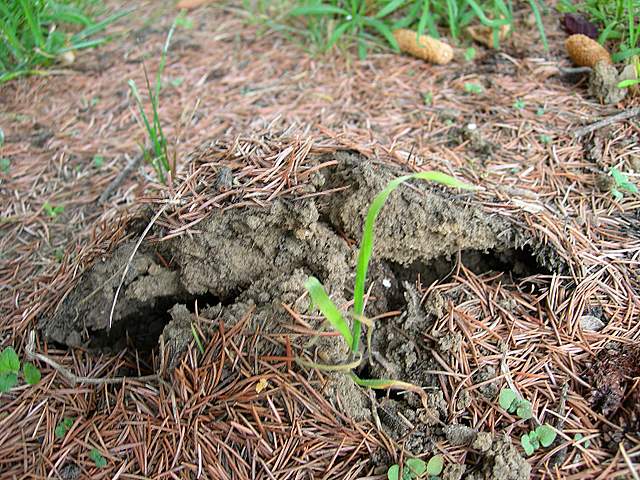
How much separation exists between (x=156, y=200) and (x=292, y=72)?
1.45 metres

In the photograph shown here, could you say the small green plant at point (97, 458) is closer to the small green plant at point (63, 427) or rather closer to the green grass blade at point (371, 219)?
the small green plant at point (63, 427)

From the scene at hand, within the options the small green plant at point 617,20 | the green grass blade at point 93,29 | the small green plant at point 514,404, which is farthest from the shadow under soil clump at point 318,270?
the green grass blade at point 93,29

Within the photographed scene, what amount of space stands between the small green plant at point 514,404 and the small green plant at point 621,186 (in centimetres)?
94

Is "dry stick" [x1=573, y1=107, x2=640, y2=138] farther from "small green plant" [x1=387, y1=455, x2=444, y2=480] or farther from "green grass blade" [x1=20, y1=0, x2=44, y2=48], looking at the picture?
"green grass blade" [x1=20, y1=0, x2=44, y2=48]

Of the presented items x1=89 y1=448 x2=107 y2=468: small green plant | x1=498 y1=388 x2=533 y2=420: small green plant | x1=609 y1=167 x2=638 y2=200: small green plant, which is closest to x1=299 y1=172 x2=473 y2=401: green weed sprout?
x1=498 y1=388 x2=533 y2=420: small green plant

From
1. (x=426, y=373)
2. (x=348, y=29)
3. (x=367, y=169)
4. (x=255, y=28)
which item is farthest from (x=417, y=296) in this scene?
(x=255, y=28)

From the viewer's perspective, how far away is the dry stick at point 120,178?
7.61 ft

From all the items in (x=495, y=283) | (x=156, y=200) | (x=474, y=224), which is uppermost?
(x=156, y=200)

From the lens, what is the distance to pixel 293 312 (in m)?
1.44

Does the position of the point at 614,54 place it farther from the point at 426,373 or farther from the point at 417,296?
the point at 426,373

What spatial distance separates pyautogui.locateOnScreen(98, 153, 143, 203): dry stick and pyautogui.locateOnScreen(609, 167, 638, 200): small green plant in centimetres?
192

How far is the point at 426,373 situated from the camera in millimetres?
1480

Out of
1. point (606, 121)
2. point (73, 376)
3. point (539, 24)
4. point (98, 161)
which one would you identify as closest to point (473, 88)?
point (539, 24)

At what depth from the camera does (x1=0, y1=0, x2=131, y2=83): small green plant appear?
2.64m
